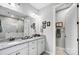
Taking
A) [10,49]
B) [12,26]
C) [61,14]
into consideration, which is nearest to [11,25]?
[12,26]

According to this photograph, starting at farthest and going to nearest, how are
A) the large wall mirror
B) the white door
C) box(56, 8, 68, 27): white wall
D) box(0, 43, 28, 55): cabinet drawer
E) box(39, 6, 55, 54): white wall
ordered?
box(56, 8, 68, 27): white wall, box(39, 6, 55, 54): white wall, the white door, the large wall mirror, box(0, 43, 28, 55): cabinet drawer

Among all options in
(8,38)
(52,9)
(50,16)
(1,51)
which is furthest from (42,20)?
(1,51)

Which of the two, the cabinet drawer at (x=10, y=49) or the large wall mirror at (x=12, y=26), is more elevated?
the large wall mirror at (x=12, y=26)

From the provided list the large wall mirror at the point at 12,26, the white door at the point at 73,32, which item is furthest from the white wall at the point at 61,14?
the large wall mirror at the point at 12,26

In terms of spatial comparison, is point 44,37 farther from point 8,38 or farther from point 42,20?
point 8,38

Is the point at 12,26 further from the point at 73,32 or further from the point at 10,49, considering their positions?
the point at 73,32

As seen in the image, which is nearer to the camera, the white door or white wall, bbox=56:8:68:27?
the white door

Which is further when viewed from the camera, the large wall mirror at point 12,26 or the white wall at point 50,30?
the white wall at point 50,30

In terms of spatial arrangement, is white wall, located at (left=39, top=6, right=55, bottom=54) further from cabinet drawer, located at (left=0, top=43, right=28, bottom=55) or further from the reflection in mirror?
cabinet drawer, located at (left=0, top=43, right=28, bottom=55)

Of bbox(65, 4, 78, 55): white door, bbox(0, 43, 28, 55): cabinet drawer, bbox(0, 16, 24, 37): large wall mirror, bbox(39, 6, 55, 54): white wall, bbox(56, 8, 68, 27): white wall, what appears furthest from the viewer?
bbox(56, 8, 68, 27): white wall

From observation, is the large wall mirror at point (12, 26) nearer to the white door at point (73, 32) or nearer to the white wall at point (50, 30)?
the white wall at point (50, 30)

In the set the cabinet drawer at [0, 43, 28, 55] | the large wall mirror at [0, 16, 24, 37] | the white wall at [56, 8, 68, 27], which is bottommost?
the cabinet drawer at [0, 43, 28, 55]

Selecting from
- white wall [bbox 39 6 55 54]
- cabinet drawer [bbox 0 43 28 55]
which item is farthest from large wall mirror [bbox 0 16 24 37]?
white wall [bbox 39 6 55 54]

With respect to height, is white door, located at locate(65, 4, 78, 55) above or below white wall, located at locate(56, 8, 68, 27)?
below
